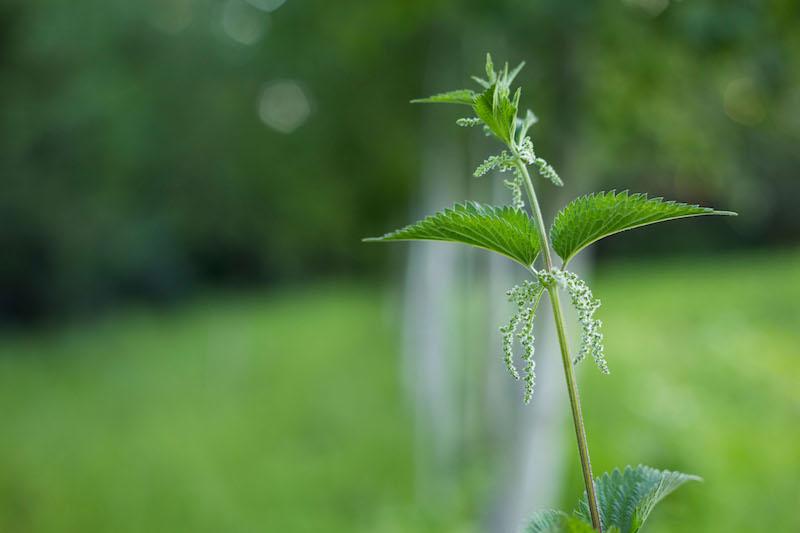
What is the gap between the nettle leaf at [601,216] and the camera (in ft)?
1.78

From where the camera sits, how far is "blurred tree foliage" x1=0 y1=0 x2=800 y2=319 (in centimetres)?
345

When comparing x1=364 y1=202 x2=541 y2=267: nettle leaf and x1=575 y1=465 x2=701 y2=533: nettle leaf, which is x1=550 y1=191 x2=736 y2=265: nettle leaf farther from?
x1=575 y1=465 x2=701 y2=533: nettle leaf

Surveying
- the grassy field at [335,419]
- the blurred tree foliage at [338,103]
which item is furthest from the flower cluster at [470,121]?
the grassy field at [335,419]

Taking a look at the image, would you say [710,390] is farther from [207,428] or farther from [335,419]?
[207,428]

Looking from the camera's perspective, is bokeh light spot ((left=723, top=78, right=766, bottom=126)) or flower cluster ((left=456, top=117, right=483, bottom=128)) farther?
bokeh light spot ((left=723, top=78, right=766, bottom=126))

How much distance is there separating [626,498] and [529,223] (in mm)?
213

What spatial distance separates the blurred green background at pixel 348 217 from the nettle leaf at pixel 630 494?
2.28 metres

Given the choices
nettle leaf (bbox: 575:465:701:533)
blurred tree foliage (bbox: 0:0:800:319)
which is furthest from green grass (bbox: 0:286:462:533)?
nettle leaf (bbox: 575:465:701:533)

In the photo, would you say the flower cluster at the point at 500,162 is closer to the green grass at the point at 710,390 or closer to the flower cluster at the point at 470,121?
the flower cluster at the point at 470,121

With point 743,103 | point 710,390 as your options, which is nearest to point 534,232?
point 743,103

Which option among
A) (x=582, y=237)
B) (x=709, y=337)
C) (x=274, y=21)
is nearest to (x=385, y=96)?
(x=274, y=21)

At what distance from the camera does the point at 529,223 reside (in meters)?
0.55

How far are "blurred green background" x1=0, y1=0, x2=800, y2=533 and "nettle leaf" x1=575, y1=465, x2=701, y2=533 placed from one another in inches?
89.8

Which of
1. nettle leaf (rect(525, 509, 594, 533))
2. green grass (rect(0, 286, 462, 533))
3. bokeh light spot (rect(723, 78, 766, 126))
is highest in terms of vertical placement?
bokeh light spot (rect(723, 78, 766, 126))
